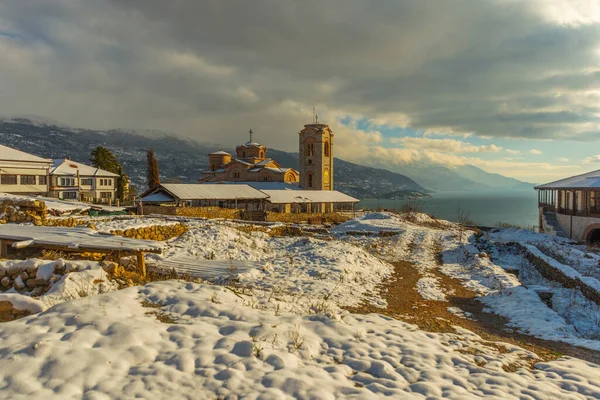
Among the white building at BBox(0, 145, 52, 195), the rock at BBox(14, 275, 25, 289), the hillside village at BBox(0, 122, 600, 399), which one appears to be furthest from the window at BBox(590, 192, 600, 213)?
the white building at BBox(0, 145, 52, 195)

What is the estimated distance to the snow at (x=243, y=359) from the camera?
209 inches

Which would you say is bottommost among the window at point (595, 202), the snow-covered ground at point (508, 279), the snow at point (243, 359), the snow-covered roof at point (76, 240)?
the snow-covered ground at point (508, 279)

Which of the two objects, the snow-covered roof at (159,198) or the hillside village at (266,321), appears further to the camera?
the snow-covered roof at (159,198)

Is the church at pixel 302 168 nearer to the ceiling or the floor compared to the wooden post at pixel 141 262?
nearer to the ceiling

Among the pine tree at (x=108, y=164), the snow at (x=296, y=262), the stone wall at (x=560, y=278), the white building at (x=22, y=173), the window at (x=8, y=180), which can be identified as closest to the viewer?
→ the snow at (x=296, y=262)

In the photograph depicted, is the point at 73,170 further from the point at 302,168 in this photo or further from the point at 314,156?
the point at 314,156

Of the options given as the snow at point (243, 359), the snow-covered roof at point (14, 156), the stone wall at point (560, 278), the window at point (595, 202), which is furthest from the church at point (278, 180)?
the snow at point (243, 359)

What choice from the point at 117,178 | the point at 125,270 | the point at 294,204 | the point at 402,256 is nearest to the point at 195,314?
the point at 125,270

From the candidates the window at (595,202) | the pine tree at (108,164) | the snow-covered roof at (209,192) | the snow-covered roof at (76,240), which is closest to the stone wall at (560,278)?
the snow-covered roof at (76,240)

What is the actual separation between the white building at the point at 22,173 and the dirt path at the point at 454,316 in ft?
160

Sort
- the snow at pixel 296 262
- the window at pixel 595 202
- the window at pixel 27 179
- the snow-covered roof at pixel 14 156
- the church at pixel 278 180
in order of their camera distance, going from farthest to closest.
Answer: the window at pixel 27 179 < the church at pixel 278 180 < the snow-covered roof at pixel 14 156 < the window at pixel 595 202 < the snow at pixel 296 262

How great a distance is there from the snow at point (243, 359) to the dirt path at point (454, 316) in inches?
38.9

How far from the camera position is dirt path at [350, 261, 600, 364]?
8.57m

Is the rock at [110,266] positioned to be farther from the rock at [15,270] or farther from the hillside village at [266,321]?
the rock at [15,270]
